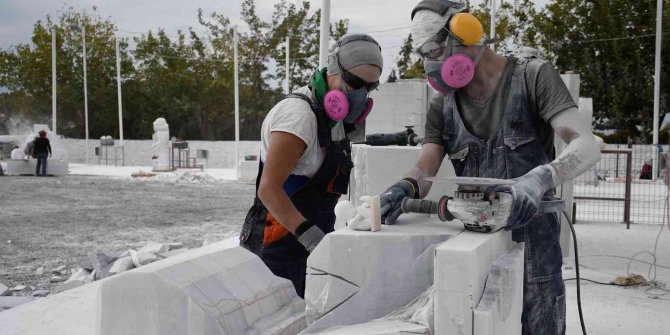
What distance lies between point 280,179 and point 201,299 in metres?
0.82

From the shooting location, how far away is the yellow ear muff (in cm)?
227

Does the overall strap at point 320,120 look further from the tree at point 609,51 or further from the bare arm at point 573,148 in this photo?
the tree at point 609,51

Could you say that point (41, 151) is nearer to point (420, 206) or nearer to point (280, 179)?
point (280, 179)

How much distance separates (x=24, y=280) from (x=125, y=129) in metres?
34.9

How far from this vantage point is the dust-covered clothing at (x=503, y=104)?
225cm

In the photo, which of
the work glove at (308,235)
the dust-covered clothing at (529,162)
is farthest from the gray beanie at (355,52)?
the work glove at (308,235)

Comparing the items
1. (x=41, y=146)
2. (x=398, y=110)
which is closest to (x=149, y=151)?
(x=41, y=146)

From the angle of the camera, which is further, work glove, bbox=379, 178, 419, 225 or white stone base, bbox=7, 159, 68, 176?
white stone base, bbox=7, 159, 68, 176

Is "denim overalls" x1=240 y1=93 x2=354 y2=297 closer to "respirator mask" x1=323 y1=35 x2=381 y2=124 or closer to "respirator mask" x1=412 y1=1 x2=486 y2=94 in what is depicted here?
"respirator mask" x1=323 y1=35 x2=381 y2=124

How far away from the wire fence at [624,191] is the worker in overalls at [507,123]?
726 centimetres

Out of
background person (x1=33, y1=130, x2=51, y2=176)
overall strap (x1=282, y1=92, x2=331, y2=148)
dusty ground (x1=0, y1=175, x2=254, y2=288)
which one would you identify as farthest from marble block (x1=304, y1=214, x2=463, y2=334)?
background person (x1=33, y1=130, x2=51, y2=176)

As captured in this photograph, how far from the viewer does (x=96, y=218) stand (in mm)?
11281

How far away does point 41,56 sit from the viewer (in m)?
39.4

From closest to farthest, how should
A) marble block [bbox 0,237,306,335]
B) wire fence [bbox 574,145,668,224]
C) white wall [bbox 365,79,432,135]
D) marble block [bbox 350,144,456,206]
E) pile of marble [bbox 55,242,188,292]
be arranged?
marble block [bbox 0,237,306,335], marble block [bbox 350,144,456,206], pile of marble [bbox 55,242,188,292], white wall [bbox 365,79,432,135], wire fence [bbox 574,145,668,224]
